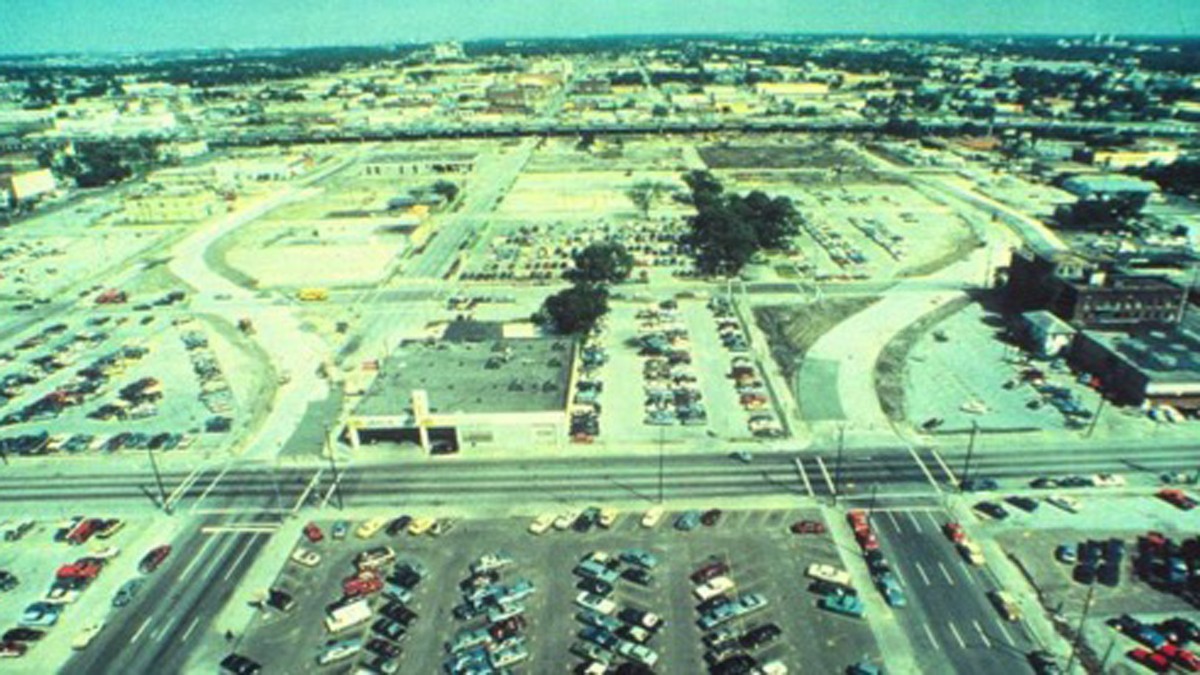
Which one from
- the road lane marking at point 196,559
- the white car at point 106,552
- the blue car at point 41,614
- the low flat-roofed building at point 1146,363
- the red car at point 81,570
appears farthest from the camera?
the low flat-roofed building at point 1146,363

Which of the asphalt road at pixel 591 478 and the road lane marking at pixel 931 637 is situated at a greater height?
the asphalt road at pixel 591 478

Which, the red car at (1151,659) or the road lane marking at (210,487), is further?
the road lane marking at (210,487)

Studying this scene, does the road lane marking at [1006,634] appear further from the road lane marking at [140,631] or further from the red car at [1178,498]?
the road lane marking at [140,631]

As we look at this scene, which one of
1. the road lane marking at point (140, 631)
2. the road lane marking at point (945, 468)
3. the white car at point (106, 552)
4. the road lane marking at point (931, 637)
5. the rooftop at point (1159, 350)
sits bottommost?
the road lane marking at point (931, 637)

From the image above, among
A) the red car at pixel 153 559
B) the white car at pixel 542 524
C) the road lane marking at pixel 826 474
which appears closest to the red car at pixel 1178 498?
the road lane marking at pixel 826 474

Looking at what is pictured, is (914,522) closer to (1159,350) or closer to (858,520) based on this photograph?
(858,520)

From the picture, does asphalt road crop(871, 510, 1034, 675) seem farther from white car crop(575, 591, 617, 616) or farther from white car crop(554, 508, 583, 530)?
white car crop(554, 508, 583, 530)
